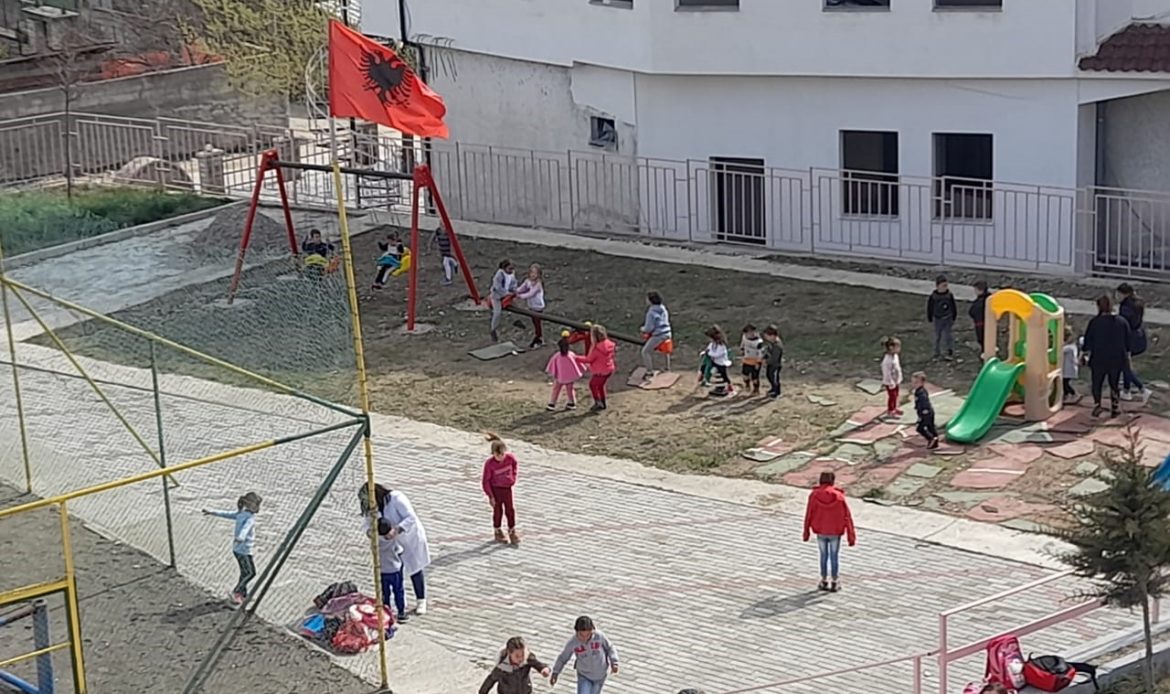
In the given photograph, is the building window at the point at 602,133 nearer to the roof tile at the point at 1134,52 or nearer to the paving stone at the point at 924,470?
the roof tile at the point at 1134,52

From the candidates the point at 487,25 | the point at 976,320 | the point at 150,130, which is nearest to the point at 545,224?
the point at 487,25

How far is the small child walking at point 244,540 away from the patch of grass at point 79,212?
12631 millimetres

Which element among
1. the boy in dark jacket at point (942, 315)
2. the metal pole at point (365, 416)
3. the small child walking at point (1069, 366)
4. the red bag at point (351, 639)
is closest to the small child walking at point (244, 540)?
the red bag at point (351, 639)

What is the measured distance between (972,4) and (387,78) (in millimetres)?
13328

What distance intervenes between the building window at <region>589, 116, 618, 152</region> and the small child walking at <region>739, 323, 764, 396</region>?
30.9 feet

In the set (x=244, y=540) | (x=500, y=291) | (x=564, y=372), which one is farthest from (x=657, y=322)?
(x=244, y=540)

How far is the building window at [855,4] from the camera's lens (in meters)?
27.4

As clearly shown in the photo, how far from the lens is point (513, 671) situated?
1347cm

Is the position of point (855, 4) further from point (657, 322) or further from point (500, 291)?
point (657, 322)

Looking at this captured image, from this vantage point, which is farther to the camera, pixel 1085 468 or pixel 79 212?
pixel 79 212

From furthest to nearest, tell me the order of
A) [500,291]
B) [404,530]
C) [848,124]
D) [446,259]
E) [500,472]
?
1. [848,124]
2. [446,259]
3. [500,291]
4. [500,472]
5. [404,530]

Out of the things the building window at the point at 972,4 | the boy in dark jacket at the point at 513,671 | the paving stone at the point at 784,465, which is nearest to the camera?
the boy in dark jacket at the point at 513,671

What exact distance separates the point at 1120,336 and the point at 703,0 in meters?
10.8

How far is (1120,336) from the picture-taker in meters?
20.0
